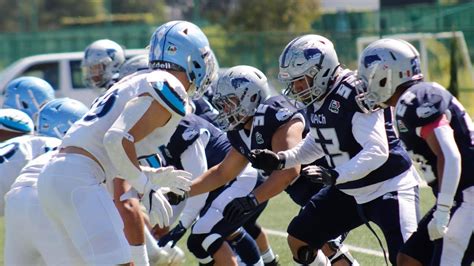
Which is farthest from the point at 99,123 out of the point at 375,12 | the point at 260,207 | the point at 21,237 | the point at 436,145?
the point at 375,12

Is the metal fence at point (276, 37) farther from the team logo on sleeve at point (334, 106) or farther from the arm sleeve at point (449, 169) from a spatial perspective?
the arm sleeve at point (449, 169)

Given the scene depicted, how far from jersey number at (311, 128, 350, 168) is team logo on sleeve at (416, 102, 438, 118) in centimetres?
91

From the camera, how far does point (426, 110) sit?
5043 mm

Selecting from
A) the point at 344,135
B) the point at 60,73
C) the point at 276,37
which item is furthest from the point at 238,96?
the point at 276,37

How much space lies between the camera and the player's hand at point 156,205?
4.81m

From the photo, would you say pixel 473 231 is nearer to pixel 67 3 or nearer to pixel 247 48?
pixel 247 48

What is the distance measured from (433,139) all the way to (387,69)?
21.9 inches

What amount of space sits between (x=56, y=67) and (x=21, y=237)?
41.0 ft

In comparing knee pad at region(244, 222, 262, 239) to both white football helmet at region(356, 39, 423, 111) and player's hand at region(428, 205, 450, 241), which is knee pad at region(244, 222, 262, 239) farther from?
player's hand at region(428, 205, 450, 241)

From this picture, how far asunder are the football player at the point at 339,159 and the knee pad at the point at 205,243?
559mm

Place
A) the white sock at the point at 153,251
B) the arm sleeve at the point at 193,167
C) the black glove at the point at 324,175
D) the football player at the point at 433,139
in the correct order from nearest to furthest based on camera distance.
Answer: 1. the football player at the point at 433,139
2. the black glove at the point at 324,175
3. the arm sleeve at the point at 193,167
4. the white sock at the point at 153,251

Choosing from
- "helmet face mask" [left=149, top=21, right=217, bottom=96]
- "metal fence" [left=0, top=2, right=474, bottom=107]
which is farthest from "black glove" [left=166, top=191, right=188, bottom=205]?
"metal fence" [left=0, top=2, right=474, bottom=107]

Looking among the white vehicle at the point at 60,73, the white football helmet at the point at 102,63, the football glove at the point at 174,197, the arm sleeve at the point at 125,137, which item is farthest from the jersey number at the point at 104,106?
the white vehicle at the point at 60,73

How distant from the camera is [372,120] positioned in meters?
5.74
